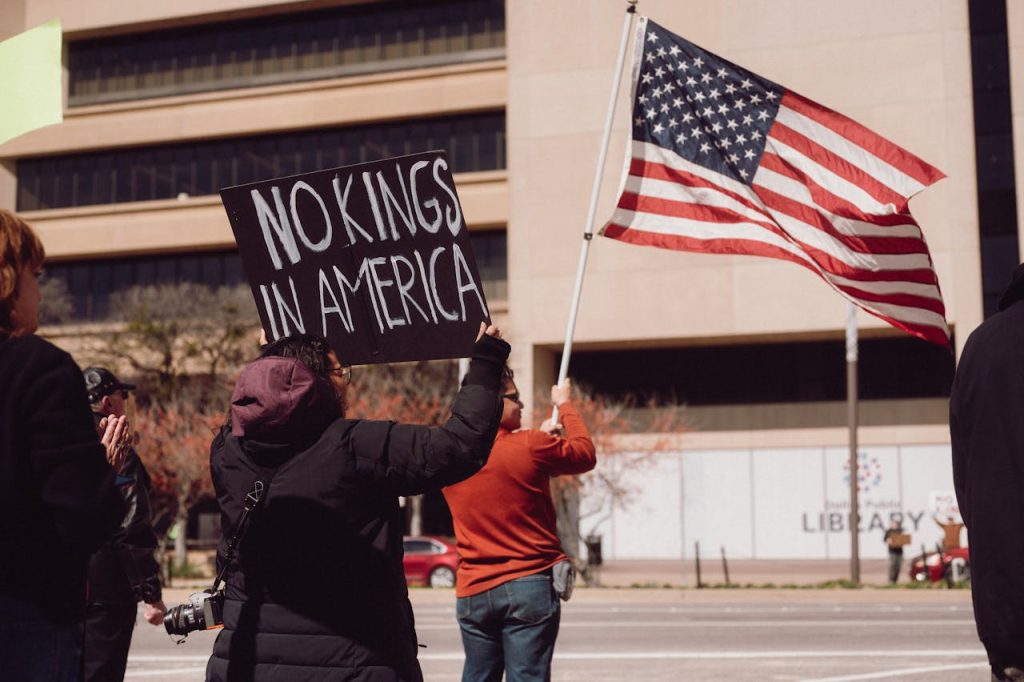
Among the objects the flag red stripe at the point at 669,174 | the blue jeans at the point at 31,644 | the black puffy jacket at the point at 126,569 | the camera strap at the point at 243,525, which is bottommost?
the black puffy jacket at the point at 126,569

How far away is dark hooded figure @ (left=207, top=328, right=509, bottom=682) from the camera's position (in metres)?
3.57

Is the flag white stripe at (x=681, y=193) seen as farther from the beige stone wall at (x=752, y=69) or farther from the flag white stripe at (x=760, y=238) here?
the beige stone wall at (x=752, y=69)

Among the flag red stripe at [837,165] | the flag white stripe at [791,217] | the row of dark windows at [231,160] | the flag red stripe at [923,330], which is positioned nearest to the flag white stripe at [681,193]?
the flag white stripe at [791,217]

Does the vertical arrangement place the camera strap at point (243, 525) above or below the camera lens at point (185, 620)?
above

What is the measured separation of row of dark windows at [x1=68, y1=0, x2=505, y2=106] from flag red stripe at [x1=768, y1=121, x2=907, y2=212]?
37.7 meters

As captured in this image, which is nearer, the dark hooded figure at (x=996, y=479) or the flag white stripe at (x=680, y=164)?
the dark hooded figure at (x=996, y=479)

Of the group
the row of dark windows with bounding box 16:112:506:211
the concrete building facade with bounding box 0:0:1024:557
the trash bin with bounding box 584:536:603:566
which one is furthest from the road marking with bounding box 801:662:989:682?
the row of dark windows with bounding box 16:112:506:211

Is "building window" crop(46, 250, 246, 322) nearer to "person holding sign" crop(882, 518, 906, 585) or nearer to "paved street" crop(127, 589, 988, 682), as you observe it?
"person holding sign" crop(882, 518, 906, 585)

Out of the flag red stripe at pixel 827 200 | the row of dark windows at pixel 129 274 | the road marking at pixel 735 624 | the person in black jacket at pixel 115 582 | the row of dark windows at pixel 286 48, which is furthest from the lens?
the row of dark windows at pixel 129 274

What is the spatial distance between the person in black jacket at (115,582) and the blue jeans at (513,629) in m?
1.54

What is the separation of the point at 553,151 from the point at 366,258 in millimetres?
36887

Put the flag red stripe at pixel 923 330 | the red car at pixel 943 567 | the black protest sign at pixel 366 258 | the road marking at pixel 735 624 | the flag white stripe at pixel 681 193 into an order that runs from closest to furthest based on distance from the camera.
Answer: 1. the black protest sign at pixel 366 258
2. the flag red stripe at pixel 923 330
3. the flag white stripe at pixel 681 193
4. the road marking at pixel 735 624
5. the red car at pixel 943 567

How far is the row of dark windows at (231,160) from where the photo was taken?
147 feet

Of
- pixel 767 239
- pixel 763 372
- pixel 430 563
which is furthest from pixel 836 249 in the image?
pixel 763 372
